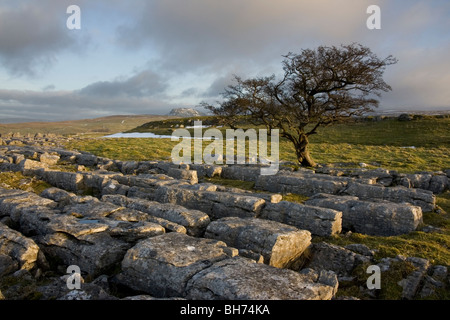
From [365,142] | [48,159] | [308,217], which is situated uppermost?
[365,142]

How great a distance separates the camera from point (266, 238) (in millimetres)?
9805

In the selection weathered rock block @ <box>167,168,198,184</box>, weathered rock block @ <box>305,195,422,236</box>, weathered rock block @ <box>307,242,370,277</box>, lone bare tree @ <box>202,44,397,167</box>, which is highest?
lone bare tree @ <box>202,44,397,167</box>

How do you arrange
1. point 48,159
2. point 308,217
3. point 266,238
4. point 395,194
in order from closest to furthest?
point 266,238 < point 308,217 < point 395,194 < point 48,159

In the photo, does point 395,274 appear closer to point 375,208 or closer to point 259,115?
point 375,208

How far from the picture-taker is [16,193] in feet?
47.4

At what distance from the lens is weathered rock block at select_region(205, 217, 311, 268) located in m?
9.59

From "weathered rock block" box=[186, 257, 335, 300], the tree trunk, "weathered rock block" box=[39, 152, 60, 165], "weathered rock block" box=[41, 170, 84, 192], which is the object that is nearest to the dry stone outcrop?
"weathered rock block" box=[186, 257, 335, 300]

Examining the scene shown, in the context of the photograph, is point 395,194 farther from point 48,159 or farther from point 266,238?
point 48,159

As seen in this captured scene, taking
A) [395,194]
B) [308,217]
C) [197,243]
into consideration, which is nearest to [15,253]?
[197,243]

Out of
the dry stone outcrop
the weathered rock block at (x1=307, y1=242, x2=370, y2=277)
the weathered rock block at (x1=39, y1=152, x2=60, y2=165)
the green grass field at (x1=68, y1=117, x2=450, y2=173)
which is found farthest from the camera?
the green grass field at (x1=68, y1=117, x2=450, y2=173)

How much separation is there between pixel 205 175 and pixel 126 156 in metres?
16.4

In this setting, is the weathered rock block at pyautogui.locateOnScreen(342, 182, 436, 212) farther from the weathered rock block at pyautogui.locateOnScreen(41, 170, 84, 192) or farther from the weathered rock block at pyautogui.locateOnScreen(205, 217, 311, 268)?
the weathered rock block at pyautogui.locateOnScreen(41, 170, 84, 192)
